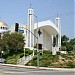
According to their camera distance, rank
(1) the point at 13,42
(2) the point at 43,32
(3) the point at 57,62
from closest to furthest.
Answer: (3) the point at 57,62 < (1) the point at 13,42 < (2) the point at 43,32

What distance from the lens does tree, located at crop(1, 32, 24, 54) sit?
76.7 m

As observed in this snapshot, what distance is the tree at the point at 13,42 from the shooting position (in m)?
76.7

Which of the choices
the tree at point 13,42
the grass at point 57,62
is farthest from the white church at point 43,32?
the grass at point 57,62

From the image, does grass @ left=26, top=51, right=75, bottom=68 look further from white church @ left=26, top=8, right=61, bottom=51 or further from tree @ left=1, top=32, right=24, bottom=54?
white church @ left=26, top=8, right=61, bottom=51

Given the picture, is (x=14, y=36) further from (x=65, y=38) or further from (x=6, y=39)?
(x=65, y=38)

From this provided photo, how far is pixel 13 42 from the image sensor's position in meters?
76.8

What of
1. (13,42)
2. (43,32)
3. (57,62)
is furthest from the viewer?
(43,32)

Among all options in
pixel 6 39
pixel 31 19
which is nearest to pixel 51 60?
pixel 6 39

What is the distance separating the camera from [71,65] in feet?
178

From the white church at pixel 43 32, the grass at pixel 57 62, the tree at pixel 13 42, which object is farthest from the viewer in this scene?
the white church at pixel 43 32

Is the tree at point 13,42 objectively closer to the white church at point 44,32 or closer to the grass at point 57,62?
the white church at point 44,32

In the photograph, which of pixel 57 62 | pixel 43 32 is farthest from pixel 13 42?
pixel 43 32

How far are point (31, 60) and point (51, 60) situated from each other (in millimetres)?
5500

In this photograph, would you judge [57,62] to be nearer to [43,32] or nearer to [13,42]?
[13,42]
